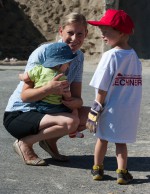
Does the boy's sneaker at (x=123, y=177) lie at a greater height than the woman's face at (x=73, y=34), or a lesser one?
lesser

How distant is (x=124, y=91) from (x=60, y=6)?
13349 mm

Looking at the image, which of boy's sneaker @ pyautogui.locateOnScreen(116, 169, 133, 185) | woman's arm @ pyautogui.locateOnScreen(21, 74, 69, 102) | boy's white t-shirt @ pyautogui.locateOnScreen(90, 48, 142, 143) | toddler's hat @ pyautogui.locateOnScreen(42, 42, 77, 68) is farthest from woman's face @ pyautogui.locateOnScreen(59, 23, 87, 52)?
boy's sneaker @ pyautogui.locateOnScreen(116, 169, 133, 185)

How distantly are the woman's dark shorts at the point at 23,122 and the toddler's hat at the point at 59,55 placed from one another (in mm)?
423

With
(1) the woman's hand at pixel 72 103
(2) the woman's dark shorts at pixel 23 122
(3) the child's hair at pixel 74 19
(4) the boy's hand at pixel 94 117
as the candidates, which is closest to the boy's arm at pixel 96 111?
(4) the boy's hand at pixel 94 117

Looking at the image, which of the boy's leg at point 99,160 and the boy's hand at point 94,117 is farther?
the boy's leg at point 99,160

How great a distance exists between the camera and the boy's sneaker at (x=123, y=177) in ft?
13.8

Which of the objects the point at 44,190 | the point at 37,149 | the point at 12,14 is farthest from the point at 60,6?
the point at 44,190

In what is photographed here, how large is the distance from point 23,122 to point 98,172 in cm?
75

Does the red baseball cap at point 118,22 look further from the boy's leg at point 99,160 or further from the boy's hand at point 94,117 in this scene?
the boy's leg at point 99,160

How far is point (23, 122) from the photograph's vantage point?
465cm

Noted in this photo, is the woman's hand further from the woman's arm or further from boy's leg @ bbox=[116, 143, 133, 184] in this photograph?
boy's leg @ bbox=[116, 143, 133, 184]

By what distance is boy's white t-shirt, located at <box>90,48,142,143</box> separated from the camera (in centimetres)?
423

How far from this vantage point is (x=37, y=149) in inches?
206

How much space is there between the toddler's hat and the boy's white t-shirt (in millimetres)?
364
